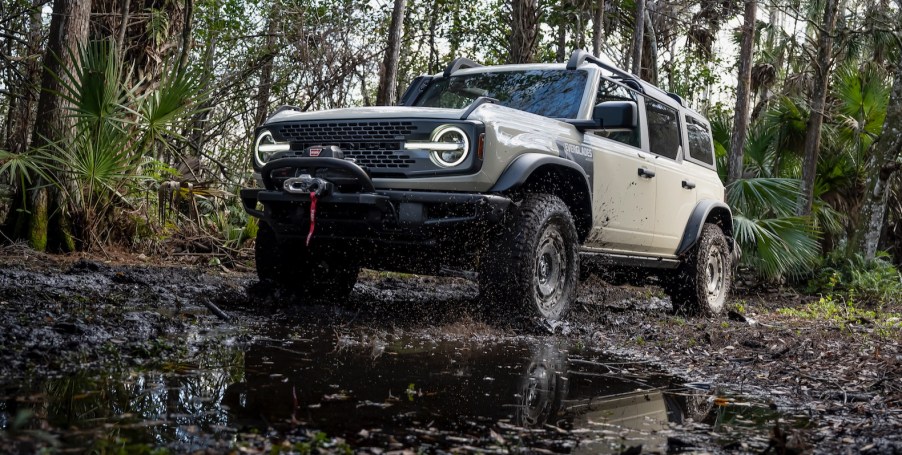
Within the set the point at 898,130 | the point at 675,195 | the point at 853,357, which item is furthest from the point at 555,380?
the point at 898,130

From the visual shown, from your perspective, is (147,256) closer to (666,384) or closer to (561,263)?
(561,263)

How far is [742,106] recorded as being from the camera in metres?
15.0

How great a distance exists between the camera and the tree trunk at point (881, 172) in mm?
12469

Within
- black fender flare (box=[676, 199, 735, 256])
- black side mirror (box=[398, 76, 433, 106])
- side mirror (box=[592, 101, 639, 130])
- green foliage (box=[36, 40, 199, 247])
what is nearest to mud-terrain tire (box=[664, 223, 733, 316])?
black fender flare (box=[676, 199, 735, 256])

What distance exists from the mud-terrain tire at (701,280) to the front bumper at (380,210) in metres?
3.01

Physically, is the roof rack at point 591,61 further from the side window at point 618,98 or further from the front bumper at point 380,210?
the front bumper at point 380,210

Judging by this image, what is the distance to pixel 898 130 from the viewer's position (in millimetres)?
12539

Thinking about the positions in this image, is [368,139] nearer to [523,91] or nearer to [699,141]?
[523,91]

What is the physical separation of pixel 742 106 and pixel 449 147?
457 inches

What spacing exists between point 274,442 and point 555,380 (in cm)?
164

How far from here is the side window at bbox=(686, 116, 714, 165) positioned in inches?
308

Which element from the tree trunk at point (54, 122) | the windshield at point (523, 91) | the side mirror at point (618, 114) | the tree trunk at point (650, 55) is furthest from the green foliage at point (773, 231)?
the tree trunk at point (54, 122)

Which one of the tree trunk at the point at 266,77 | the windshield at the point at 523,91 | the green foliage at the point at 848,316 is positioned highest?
the tree trunk at the point at 266,77

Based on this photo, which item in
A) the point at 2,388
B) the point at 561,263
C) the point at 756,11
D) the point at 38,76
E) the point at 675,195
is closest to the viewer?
the point at 2,388
